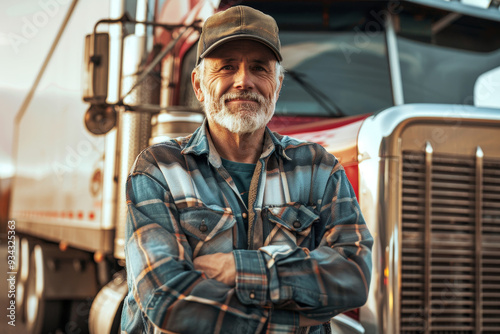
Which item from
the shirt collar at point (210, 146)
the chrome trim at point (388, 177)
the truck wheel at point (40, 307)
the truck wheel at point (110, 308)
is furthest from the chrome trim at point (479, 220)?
the truck wheel at point (40, 307)

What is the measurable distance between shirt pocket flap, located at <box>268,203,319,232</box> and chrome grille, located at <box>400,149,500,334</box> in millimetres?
1175

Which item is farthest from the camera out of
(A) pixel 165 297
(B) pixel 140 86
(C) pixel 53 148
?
(C) pixel 53 148

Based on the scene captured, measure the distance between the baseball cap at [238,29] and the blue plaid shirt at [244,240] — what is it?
291 mm

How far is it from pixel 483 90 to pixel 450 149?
1.70 meters

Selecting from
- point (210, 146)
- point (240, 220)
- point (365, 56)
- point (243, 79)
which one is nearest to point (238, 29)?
point (243, 79)

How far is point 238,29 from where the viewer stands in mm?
1846

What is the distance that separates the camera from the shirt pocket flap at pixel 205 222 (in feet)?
5.91

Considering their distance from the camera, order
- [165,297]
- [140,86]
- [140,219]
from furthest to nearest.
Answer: [140,86] < [140,219] < [165,297]

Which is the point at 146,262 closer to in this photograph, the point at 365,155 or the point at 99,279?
the point at 365,155

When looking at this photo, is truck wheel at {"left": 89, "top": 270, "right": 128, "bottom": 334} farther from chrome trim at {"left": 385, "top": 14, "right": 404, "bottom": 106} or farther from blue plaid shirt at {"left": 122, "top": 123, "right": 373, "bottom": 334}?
blue plaid shirt at {"left": 122, "top": 123, "right": 373, "bottom": 334}

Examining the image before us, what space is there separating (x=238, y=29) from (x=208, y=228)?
23.2 inches

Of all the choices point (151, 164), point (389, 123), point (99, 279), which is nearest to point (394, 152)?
point (389, 123)

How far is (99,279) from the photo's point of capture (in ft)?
20.2

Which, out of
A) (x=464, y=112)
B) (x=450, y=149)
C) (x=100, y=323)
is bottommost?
(x=100, y=323)
